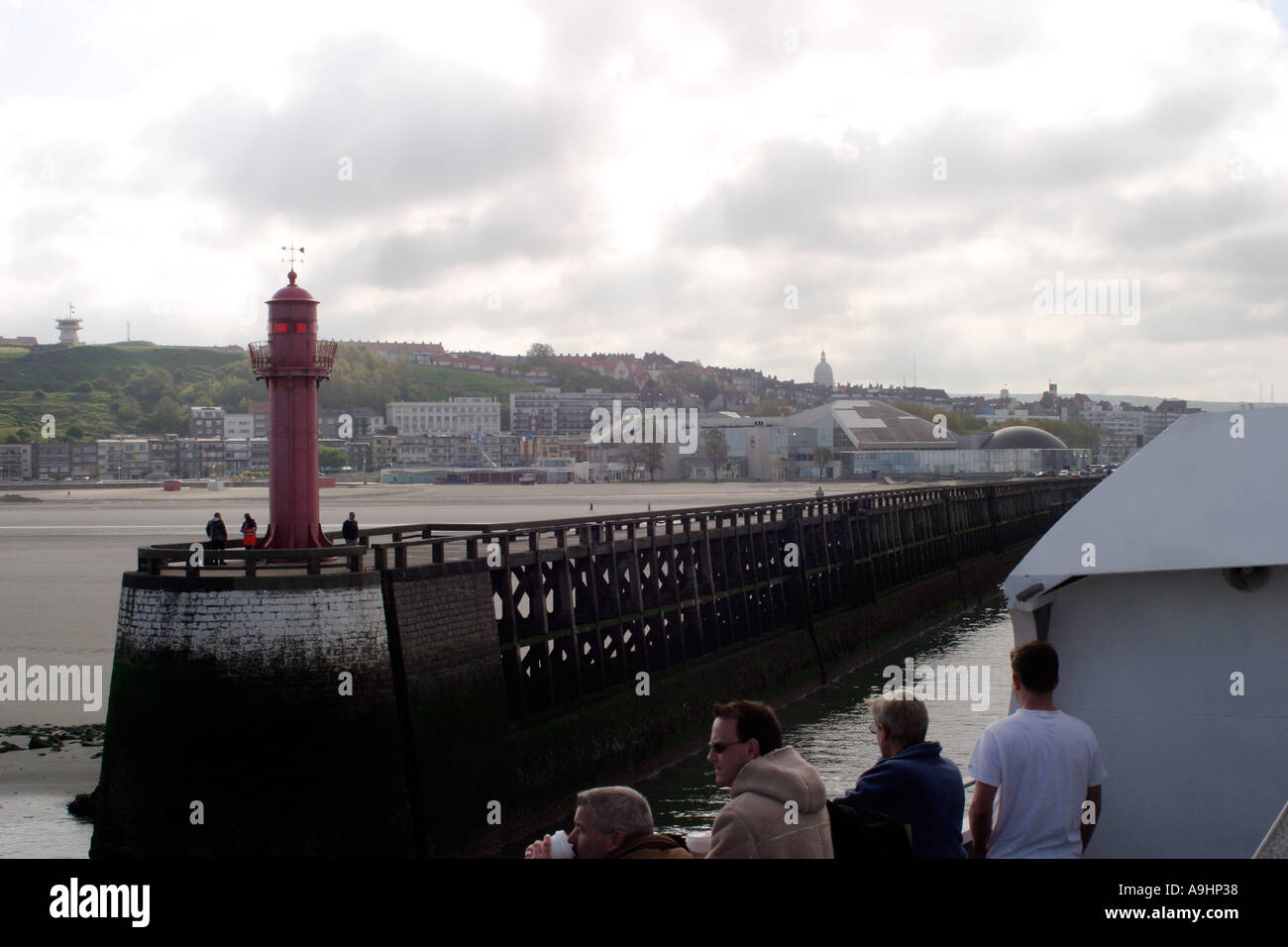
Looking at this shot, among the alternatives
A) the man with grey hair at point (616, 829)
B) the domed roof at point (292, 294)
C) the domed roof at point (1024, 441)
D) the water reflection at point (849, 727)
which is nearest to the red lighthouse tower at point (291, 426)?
the domed roof at point (292, 294)

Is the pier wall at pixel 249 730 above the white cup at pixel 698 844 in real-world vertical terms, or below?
below

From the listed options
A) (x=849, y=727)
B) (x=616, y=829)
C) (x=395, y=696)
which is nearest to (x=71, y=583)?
(x=849, y=727)

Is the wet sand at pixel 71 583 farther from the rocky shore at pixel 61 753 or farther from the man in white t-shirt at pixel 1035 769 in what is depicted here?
the man in white t-shirt at pixel 1035 769

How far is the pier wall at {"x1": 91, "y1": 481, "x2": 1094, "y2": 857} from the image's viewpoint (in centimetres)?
1269

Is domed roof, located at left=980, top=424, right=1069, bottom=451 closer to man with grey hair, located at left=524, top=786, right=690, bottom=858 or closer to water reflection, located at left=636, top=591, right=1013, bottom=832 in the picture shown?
water reflection, located at left=636, top=591, right=1013, bottom=832

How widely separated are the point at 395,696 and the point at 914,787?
9.45 meters

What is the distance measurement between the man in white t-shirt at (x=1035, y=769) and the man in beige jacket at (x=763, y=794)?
4.02 feet

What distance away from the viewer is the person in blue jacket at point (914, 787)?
5.02 m

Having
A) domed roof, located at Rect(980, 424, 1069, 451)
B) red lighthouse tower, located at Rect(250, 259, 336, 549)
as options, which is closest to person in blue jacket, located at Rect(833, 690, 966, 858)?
red lighthouse tower, located at Rect(250, 259, 336, 549)

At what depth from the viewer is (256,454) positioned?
194 m

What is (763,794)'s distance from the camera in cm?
423
